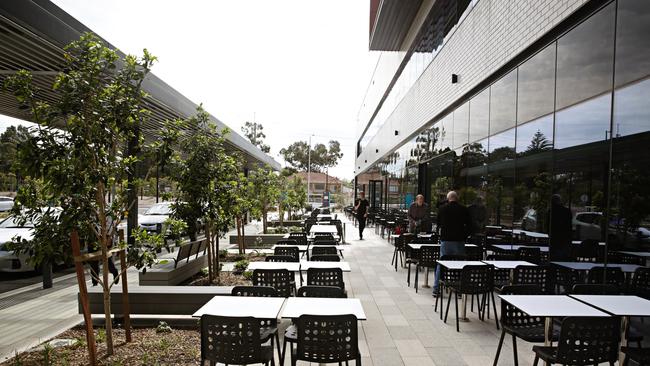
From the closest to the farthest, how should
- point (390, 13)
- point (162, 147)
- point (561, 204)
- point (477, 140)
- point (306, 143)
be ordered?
point (162, 147), point (561, 204), point (477, 140), point (390, 13), point (306, 143)

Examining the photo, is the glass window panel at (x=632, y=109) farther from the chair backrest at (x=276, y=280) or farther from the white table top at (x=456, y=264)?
the chair backrest at (x=276, y=280)

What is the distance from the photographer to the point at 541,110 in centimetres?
764

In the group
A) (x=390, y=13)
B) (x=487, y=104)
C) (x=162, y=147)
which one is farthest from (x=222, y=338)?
(x=390, y=13)

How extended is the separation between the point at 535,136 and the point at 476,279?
314cm

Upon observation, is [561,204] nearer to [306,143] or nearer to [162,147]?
[162,147]

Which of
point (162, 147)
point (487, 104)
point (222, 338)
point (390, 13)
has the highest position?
point (390, 13)

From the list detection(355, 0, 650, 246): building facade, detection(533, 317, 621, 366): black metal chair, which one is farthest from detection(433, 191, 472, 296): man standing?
detection(533, 317, 621, 366): black metal chair

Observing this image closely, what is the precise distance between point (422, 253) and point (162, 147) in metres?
5.66

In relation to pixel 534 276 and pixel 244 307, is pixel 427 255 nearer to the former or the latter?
pixel 534 276

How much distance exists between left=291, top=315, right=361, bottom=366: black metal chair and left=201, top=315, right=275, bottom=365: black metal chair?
0.38 m

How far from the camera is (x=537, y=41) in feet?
24.9

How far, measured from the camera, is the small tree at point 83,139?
409 centimetres

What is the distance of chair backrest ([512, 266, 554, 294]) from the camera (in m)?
6.43

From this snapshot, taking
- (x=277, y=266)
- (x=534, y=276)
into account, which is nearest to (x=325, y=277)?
(x=277, y=266)
